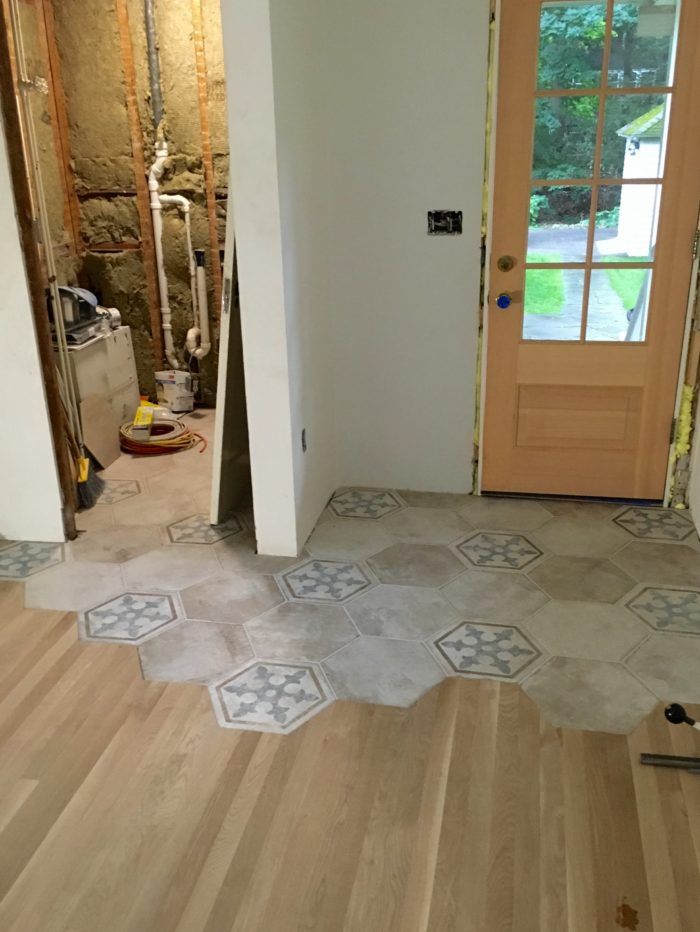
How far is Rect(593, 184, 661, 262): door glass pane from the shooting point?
3111 mm

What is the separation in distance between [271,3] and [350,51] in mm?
707

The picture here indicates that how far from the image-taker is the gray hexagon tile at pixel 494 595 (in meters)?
2.73

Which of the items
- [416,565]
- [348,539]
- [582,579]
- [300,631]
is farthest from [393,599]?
[582,579]

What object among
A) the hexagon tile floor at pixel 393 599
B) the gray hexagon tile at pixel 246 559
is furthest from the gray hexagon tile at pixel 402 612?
the gray hexagon tile at pixel 246 559

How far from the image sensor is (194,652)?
2.53m

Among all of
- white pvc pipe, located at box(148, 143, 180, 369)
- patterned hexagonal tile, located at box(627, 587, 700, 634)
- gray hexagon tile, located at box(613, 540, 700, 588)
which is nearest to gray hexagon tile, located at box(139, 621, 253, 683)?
patterned hexagonal tile, located at box(627, 587, 700, 634)

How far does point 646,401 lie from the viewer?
336 cm

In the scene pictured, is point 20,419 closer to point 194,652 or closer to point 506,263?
point 194,652

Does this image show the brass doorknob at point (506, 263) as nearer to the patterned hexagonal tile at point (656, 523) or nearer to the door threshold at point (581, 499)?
the door threshold at point (581, 499)

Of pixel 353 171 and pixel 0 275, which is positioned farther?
pixel 353 171

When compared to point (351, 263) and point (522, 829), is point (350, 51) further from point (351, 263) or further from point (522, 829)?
point (522, 829)

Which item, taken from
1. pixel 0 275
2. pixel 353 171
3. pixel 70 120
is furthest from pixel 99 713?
pixel 70 120

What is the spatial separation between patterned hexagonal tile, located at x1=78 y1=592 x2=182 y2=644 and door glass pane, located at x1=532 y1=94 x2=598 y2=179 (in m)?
2.21

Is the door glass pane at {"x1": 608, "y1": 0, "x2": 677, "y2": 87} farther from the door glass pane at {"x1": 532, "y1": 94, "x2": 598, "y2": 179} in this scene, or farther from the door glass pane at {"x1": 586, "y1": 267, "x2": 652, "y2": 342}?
the door glass pane at {"x1": 586, "y1": 267, "x2": 652, "y2": 342}
